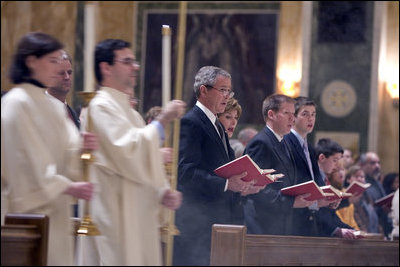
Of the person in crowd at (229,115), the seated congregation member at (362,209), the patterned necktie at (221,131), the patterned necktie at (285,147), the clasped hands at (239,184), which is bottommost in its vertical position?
the seated congregation member at (362,209)

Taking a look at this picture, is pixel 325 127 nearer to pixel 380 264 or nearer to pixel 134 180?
pixel 380 264

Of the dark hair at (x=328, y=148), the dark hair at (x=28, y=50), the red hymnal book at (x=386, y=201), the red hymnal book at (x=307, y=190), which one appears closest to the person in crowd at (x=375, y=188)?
the red hymnal book at (x=386, y=201)

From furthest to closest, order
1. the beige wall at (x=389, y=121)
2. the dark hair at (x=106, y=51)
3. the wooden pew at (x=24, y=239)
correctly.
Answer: the beige wall at (x=389, y=121), the dark hair at (x=106, y=51), the wooden pew at (x=24, y=239)

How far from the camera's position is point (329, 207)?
781cm

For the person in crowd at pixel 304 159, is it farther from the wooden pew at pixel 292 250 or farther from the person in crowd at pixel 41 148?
the person in crowd at pixel 41 148

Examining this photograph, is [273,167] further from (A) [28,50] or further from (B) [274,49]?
(B) [274,49]

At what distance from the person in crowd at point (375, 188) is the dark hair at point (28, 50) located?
7.11 metres

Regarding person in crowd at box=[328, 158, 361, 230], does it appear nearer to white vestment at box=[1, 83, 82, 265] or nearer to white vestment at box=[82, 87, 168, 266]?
white vestment at box=[82, 87, 168, 266]

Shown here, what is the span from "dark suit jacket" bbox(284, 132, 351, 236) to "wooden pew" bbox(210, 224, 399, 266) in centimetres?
64

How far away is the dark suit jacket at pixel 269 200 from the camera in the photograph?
7219 millimetres

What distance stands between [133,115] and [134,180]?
1.53ft

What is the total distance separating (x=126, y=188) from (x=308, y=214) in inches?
115

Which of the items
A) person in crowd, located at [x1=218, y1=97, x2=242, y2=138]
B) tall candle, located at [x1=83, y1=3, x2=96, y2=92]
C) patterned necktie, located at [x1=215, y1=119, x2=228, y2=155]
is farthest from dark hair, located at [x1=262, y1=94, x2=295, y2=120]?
tall candle, located at [x1=83, y1=3, x2=96, y2=92]

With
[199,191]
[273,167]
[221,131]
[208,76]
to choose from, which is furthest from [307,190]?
[208,76]
